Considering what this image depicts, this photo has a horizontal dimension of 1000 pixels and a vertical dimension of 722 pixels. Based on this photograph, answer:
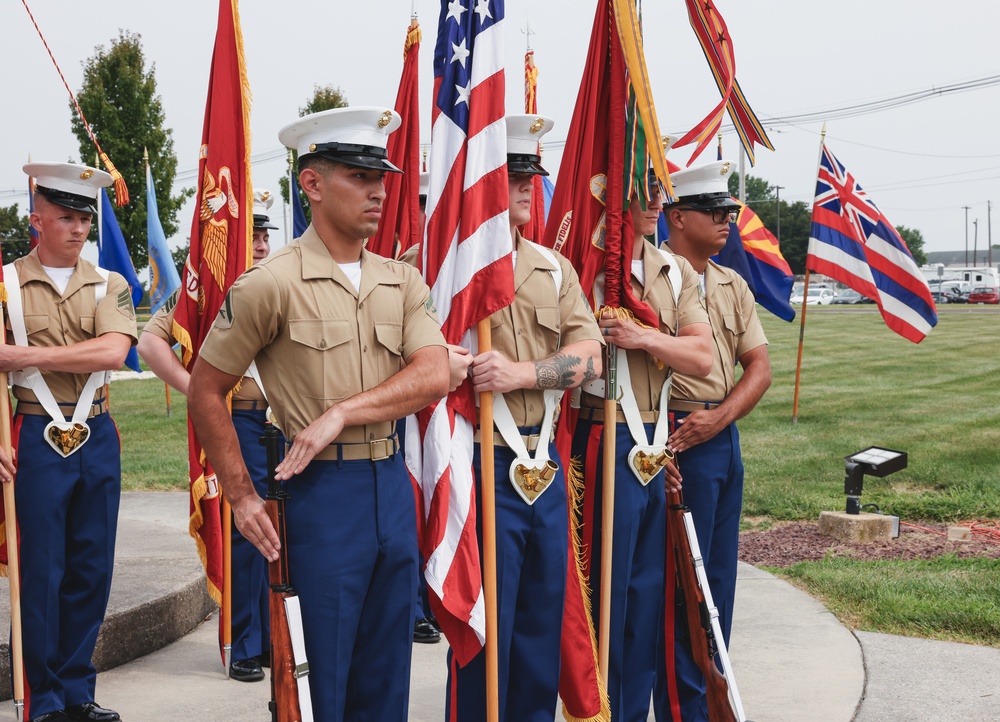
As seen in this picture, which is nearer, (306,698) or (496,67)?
(306,698)

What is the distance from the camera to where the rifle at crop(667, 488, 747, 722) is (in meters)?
3.96

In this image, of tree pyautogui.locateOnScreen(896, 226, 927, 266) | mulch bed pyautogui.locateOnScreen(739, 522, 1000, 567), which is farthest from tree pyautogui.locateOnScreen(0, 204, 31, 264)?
tree pyautogui.locateOnScreen(896, 226, 927, 266)

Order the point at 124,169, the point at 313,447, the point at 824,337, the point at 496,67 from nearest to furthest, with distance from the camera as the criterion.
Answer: the point at 313,447
the point at 496,67
the point at 124,169
the point at 824,337

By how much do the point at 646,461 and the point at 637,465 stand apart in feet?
0.15

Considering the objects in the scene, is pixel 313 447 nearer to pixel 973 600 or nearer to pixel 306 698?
pixel 306 698

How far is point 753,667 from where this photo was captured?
5.20 m

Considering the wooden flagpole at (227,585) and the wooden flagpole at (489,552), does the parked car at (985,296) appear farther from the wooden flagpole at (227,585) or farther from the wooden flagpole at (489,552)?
the wooden flagpole at (489,552)

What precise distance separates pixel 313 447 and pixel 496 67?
1.71 metres

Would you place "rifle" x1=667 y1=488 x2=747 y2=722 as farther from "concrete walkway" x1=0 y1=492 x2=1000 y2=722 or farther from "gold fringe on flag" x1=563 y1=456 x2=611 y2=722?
"concrete walkway" x1=0 y1=492 x2=1000 y2=722

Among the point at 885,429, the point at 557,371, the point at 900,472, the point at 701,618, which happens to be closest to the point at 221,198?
the point at 557,371

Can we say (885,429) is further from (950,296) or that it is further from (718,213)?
(950,296)

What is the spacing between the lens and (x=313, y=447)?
2.97 m

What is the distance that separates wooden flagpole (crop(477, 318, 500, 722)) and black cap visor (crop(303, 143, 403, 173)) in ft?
2.97

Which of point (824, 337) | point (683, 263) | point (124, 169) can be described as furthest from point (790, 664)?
point (824, 337)
